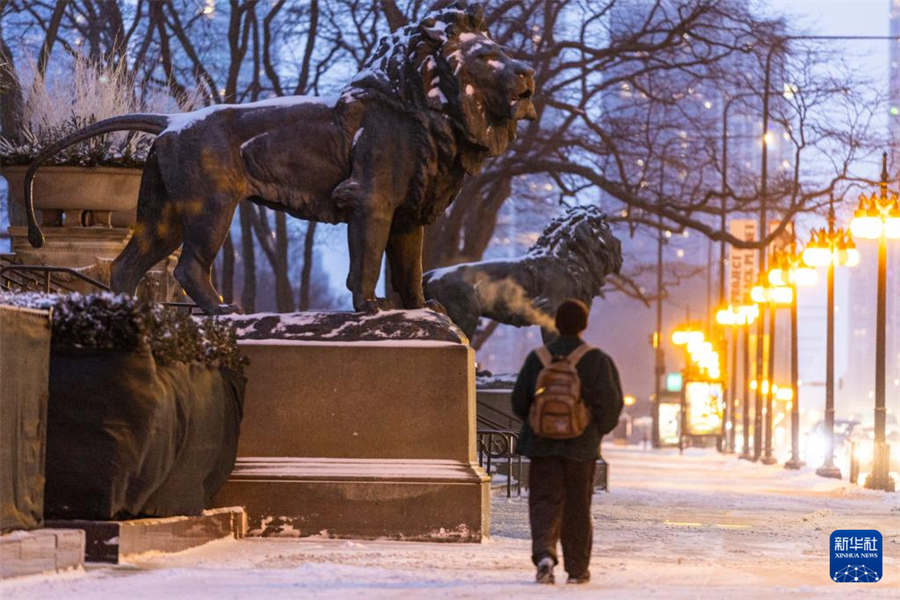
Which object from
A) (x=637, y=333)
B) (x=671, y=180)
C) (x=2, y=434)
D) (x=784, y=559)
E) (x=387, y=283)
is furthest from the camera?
(x=637, y=333)

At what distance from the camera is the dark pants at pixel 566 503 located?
10.5m

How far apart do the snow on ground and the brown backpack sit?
0.88 m

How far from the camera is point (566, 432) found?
1044 cm

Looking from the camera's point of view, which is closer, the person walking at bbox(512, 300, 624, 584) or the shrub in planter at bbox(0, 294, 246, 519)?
the person walking at bbox(512, 300, 624, 584)

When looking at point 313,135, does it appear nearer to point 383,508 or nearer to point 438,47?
point 438,47

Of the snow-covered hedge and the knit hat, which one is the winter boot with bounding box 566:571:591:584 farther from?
the snow-covered hedge

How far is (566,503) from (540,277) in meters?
13.4

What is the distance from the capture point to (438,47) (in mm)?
13891

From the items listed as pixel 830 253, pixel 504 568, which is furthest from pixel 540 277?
pixel 504 568

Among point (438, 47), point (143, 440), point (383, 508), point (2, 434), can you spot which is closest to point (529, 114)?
point (438, 47)

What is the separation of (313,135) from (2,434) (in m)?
4.93

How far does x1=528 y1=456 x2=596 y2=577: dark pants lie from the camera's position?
414 inches

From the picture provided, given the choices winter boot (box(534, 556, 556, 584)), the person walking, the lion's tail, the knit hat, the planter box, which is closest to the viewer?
the planter box

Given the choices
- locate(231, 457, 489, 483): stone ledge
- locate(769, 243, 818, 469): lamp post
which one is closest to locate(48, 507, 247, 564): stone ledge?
locate(231, 457, 489, 483): stone ledge
